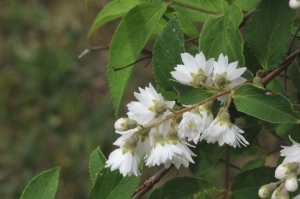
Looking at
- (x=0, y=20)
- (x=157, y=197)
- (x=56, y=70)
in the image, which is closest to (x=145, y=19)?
(x=157, y=197)

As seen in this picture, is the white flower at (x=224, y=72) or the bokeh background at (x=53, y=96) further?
the bokeh background at (x=53, y=96)

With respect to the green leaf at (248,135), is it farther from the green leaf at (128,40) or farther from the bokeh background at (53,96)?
the bokeh background at (53,96)

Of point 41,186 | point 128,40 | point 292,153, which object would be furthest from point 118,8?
point 292,153

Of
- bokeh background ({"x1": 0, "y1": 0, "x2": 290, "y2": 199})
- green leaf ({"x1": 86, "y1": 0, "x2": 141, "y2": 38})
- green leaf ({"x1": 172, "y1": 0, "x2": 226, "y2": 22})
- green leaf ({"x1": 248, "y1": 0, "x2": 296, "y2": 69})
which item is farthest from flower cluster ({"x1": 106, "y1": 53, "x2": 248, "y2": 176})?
bokeh background ({"x1": 0, "y1": 0, "x2": 290, "y2": 199})

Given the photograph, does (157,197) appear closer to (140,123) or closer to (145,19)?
(140,123)

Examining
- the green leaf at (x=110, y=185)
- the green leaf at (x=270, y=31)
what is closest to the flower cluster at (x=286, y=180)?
the green leaf at (x=270, y=31)

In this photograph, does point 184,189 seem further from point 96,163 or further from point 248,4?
point 248,4
